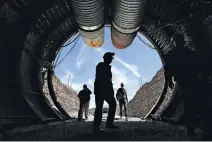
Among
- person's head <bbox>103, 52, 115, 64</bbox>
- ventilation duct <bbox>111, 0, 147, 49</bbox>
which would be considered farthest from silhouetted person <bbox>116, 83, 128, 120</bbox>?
person's head <bbox>103, 52, 115, 64</bbox>

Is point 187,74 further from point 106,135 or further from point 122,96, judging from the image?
point 122,96

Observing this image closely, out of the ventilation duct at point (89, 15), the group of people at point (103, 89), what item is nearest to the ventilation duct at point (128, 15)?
the ventilation duct at point (89, 15)

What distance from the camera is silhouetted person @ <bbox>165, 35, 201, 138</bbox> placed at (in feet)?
14.5

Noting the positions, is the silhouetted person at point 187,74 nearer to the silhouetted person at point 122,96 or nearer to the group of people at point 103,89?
the group of people at point 103,89

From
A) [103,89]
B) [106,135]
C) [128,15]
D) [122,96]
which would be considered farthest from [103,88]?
[122,96]

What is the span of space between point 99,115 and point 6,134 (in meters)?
1.97

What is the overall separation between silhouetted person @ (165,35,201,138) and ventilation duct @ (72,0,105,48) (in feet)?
8.14

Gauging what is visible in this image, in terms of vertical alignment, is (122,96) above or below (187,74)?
above

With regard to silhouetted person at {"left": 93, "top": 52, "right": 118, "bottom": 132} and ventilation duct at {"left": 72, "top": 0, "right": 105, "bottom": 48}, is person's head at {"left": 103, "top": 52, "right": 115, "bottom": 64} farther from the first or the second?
ventilation duct at {"left": 72, "top": 0, "right": 105, "bottom": 48}

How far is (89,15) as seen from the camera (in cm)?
648

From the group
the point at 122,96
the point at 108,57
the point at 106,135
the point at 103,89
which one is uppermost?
the point at 108,57

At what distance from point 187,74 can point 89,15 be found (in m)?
3.29

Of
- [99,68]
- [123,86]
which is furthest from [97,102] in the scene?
[123,86]

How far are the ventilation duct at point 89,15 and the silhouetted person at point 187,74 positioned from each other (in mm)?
2483
